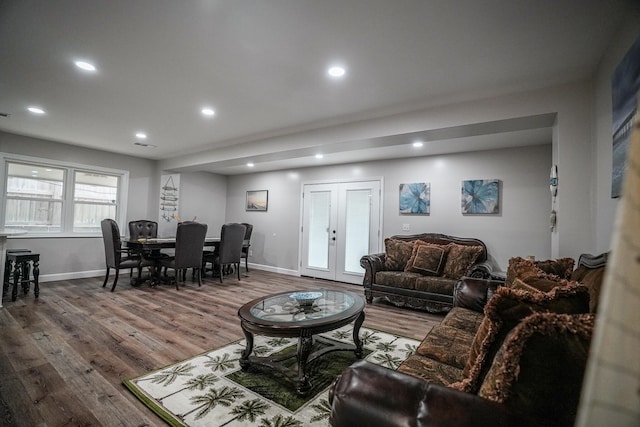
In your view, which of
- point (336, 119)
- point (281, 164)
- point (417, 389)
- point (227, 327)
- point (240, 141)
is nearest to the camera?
point (417, 389)

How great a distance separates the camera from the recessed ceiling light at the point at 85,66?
2.55m

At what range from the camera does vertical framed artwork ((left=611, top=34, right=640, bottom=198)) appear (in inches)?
62.3

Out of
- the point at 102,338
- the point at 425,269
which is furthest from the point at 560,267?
the point at 102,338

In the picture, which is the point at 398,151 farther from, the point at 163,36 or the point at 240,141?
the point at 163,36

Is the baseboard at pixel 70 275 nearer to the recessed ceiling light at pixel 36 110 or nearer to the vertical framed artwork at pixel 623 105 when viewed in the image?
the recessed ceiling light at pixel 36 110

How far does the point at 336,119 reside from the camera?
3.63 m

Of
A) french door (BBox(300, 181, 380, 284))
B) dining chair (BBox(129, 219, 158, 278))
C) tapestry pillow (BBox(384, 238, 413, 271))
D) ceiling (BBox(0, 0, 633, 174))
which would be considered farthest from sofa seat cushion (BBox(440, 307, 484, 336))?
dining chair (BBox(129, 219, 158, 278))

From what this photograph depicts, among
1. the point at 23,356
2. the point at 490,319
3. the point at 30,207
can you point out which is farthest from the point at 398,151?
the point at 30,207

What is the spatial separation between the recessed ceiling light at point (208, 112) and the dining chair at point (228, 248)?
237 cm

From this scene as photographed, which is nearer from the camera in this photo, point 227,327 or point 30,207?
point 227,327

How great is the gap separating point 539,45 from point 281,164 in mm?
4841

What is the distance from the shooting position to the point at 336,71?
2.55 metres

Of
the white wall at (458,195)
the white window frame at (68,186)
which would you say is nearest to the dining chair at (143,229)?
the white window frame at (68,186)

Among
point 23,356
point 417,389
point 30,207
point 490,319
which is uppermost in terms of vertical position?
point 30,207
